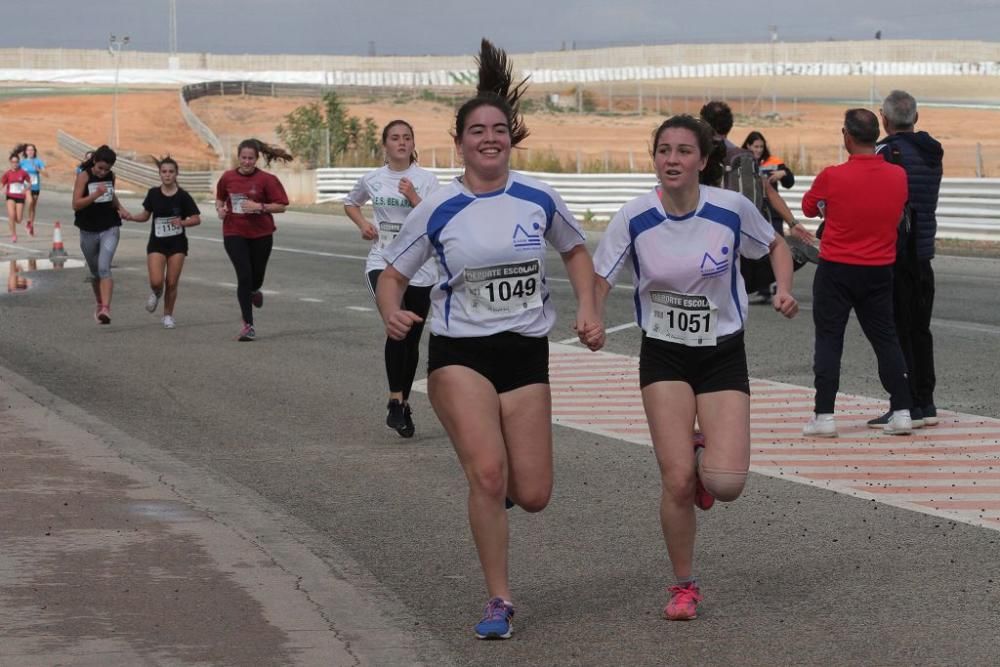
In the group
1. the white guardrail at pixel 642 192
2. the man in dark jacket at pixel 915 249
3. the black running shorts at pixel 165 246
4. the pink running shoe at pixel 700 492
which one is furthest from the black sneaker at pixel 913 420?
the white guardrail at pixel 642 192

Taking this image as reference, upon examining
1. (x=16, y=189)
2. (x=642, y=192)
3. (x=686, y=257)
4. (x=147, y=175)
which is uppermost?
(x=686, y=257)

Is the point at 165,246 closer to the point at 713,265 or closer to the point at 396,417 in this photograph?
the point at 396,417

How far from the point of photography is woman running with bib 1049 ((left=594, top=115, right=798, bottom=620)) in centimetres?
630

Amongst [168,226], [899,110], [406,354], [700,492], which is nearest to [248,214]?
[168,226]

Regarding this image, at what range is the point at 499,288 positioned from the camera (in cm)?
631

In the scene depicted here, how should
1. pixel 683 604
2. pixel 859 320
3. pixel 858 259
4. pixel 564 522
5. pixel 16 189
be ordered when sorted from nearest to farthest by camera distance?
pixel 683 604
pixel 564 522
pixel 858 259
pixel 859 320
pixel 16 189

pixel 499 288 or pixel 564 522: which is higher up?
pixel 499 288

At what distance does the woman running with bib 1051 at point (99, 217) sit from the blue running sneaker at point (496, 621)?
12.0 m

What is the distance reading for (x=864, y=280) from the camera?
33.2ft

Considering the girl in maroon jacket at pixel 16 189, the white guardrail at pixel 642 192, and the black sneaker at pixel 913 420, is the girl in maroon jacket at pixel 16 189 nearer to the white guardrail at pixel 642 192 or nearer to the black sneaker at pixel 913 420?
the white guardrail at pixel 642 192

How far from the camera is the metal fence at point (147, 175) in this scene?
57562 millimetres

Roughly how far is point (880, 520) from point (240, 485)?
11.0ft

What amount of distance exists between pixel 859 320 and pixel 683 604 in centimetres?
Answer: 446

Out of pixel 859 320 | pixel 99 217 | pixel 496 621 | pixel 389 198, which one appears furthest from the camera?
pixel 99 217
